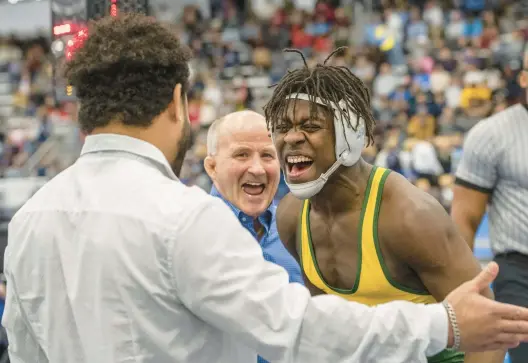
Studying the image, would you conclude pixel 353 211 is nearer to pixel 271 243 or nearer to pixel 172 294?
pixel 271 243

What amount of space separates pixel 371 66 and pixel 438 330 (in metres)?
13.8

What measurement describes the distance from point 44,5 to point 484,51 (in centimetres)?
1040

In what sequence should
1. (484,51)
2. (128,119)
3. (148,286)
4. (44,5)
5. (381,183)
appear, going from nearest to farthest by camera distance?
(148,286)
(128,119)
(381,183)
(484,51)
(44,5)

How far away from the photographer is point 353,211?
10.6ft

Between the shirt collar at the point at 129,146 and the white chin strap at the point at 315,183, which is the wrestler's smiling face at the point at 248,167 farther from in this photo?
the shirt collar at the point at 129,146

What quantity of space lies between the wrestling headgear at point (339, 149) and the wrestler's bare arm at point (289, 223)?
356mm

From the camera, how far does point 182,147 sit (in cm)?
232

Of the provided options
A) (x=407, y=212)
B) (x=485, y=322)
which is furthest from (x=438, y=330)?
(x=407, y=212)

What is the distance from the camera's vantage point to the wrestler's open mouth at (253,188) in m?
4.00

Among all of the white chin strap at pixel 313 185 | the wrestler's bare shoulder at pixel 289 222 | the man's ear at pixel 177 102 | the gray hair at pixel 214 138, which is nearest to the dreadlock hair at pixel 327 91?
the white chin strap at pixel 313 185

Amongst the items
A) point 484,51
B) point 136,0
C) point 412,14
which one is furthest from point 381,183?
point 412,14

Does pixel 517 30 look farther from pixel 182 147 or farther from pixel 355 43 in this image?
pixel 182 147

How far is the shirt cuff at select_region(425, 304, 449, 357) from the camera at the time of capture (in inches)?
82.7

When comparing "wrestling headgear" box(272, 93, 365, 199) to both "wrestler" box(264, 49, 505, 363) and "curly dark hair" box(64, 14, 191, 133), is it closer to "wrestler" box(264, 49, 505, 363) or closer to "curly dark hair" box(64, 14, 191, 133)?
"wrestler" box(264, 49, 505, 363)
